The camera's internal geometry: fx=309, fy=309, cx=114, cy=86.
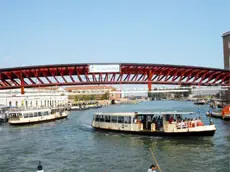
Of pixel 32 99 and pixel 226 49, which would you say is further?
pixel 226 49

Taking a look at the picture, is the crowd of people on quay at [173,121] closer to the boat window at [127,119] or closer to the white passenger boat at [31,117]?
the boat window at [127,119]

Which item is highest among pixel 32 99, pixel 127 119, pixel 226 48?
pixel 226 48

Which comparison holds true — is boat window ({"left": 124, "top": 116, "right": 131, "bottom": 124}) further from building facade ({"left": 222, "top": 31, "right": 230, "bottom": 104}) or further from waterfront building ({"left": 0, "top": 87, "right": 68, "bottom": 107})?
building facade ({"left": 222, "top": 31, "right": 230, "bottom": 104})

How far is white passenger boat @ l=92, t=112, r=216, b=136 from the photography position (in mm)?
Result: 29031

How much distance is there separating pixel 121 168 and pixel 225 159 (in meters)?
7.14

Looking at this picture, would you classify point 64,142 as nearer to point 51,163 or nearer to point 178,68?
point 51,163

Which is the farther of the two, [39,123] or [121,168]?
[39,123]

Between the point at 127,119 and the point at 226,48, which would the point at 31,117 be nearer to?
the point at 127,119

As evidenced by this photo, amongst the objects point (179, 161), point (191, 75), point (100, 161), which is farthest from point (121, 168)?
point (191, 75)

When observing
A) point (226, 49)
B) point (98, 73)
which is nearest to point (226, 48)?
point (226, 49)

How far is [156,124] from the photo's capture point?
30.9 m

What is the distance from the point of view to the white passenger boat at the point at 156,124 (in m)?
29.0

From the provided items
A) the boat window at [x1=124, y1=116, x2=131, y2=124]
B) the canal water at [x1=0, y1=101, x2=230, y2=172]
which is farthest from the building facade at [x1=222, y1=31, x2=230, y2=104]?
the boat window at [x1=124, y1=116, x2=131, y2=124]

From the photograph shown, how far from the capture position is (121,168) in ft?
62.6
